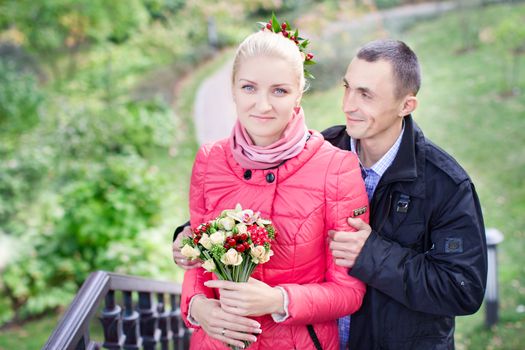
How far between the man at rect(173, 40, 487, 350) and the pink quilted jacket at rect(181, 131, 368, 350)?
0.22 ft

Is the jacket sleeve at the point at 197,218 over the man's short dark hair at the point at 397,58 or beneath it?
beneath

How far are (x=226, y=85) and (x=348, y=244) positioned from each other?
37.3ft

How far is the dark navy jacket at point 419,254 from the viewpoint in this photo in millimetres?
2104

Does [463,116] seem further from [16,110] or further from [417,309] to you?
[417,309]

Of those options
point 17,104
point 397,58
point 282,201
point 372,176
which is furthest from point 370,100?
point 17,104

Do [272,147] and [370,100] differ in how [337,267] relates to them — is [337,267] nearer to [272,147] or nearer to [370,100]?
[272,147]

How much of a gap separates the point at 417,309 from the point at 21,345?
5190 millimetres

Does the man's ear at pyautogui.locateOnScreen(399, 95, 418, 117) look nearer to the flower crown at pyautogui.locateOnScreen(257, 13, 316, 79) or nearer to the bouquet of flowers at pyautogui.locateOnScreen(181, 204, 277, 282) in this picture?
the flower crown at pyautogui.locateOnScreen(257, 13, 316, 79)

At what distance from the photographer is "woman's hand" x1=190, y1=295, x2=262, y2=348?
2.00 meters

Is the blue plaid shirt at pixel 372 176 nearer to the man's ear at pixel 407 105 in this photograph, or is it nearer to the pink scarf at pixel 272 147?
the man's ear at pixel 407 105

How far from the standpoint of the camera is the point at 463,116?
10945mm

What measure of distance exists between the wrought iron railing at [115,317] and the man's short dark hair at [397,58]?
4.25 ft

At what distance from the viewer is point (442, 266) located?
6.93ft

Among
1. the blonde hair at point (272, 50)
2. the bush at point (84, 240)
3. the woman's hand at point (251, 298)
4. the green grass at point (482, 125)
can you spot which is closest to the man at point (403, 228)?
the woman's hand at point (251, 298)
